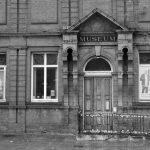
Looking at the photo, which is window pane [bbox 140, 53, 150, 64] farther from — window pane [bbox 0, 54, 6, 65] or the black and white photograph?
window pane [bbox 0, 54, 6, 65]

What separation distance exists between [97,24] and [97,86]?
2929 mm

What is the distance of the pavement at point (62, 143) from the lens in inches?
578

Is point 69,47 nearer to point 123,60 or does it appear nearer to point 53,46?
point 53,46

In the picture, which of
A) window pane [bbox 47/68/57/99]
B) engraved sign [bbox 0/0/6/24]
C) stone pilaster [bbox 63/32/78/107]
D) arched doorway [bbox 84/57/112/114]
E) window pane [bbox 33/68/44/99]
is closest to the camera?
stone pilaster [bbox 63/32/78/107]

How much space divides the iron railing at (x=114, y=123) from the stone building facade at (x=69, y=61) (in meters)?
0.37

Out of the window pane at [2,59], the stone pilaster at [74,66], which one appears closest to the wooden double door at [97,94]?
the stone pilaster at [74,66]

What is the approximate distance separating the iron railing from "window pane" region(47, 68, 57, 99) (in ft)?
5.76

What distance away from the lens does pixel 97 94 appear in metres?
18.0

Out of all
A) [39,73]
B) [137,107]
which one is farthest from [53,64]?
[137,107]

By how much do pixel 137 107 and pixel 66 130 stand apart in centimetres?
343

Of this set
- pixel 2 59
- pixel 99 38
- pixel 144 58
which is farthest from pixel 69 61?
pixel 144 58

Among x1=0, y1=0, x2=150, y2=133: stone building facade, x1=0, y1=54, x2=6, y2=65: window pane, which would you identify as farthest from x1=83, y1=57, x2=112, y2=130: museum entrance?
x1=0, y1=54, x2=6, y2=65: window pane

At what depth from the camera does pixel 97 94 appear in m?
18.0

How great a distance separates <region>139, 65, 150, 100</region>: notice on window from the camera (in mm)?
17781
